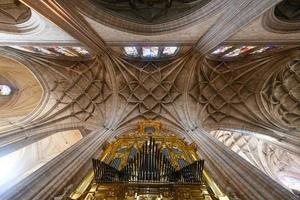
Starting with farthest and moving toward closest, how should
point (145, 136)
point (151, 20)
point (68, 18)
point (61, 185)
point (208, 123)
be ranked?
point (208, 123), point (151, 20), point (145, 136), point (68, 18), point (61, 185)

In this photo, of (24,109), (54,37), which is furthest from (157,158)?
(24,109)

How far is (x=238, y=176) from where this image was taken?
7.09 m

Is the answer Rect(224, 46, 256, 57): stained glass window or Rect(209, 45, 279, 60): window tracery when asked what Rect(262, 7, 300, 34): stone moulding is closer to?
Rect(209, 45, 279, 60): window tracery

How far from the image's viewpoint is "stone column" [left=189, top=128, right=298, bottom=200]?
5887mm

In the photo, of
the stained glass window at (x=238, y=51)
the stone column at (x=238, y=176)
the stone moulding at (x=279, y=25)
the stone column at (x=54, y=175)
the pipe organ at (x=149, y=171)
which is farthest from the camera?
the stained glass window at (x=238, y=51)

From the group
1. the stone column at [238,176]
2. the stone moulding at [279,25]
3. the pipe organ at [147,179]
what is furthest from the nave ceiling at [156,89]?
the pipe organ at [147,179]

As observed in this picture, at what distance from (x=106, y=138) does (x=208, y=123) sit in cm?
624

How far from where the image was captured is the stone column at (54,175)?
221 inches

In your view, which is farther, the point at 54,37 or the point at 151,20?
the point at 151,20

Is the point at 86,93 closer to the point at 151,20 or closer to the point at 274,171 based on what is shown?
the point at 151,20

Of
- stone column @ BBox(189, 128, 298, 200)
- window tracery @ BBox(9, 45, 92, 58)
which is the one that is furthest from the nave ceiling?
stone column @ BBox(189, 128, 298, 200)

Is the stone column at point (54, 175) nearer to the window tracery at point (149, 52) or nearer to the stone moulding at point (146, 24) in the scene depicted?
the stone moulding at point (146, 24)

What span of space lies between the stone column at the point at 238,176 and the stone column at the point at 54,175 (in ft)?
15.3

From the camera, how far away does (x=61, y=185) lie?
675 cm
